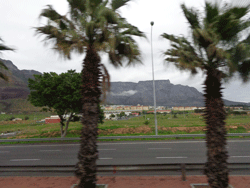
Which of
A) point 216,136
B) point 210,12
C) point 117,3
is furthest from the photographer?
point 117,3

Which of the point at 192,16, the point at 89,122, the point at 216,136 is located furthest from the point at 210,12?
the point at 89,122

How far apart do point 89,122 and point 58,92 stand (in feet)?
43.0

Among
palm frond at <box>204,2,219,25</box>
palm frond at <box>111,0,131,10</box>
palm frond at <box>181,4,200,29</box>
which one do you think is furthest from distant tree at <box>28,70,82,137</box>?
palm frond at <box>204,2,219,25</box>

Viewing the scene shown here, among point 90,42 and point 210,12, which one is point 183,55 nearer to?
point 210,12

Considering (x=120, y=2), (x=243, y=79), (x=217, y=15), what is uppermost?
(x=120, y=2)

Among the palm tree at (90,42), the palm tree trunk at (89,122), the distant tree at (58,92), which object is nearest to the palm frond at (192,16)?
the palm tree at (90,42)

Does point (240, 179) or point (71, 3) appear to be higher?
point (71, 3)

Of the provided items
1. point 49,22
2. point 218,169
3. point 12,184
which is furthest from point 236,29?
point 12,184

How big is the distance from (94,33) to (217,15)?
11.3 feet

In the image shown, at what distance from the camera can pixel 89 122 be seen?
475 centimetres

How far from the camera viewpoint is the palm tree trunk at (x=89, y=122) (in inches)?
182

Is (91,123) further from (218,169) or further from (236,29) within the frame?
(236,29)

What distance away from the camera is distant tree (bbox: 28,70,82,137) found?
16.4 m

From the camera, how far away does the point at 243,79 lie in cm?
493
